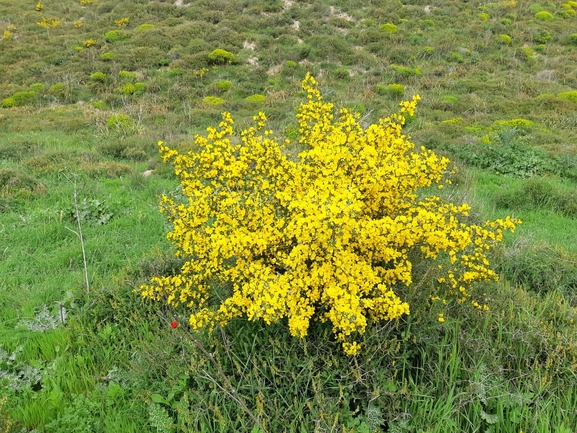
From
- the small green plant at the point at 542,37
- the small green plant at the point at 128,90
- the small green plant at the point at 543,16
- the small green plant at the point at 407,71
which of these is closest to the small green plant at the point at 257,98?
the small green plant at the point at 128,90

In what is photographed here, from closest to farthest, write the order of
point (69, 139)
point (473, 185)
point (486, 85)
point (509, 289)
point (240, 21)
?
point (509, 289) → point (473, 185) → point (69, 139) → point (486, 85) → point (240, 21)

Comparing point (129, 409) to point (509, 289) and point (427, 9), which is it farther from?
point (427, 9)

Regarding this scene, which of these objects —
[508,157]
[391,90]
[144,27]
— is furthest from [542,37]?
→ [144,27]

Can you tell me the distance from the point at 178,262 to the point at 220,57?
49.2ft

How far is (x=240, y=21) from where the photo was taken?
20.6 meters

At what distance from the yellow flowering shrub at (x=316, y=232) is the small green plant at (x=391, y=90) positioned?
10.7 m

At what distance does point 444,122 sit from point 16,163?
9.96 m

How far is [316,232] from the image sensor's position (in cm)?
282

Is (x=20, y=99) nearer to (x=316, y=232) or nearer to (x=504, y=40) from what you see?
(x=316, y=232)

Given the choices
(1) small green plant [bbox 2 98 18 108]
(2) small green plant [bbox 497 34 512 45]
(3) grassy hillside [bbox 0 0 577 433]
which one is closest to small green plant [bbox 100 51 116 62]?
(3) grassy hillside [bbox 0 0 577 433]

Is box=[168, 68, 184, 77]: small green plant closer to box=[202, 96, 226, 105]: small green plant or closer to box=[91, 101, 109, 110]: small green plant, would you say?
box=[202, 96, 226, 105]: small green plant

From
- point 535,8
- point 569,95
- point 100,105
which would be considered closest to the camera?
point 569,95

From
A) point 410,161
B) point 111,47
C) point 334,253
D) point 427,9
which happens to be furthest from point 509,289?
point 427,9

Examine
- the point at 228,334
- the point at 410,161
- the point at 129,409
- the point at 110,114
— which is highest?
the point at 410,161
